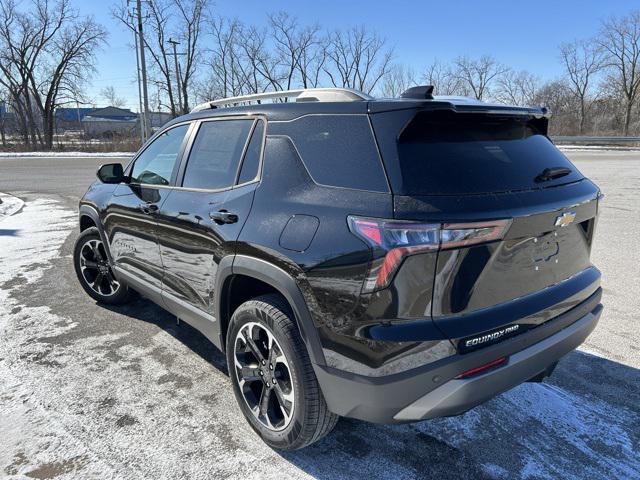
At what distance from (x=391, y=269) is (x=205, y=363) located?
6.98 ft

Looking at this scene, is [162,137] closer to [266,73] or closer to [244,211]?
[244,211]

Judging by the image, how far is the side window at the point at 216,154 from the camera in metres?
2.77

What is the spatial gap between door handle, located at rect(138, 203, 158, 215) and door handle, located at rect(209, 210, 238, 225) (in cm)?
84

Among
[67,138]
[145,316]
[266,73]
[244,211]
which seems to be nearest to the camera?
[244,211]

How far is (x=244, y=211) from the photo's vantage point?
98.1 inches

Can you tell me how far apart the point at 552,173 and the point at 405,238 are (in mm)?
1058

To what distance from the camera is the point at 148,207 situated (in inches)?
135

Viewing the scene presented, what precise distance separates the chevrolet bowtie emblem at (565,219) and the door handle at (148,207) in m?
2.62

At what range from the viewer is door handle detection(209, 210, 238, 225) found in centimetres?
255

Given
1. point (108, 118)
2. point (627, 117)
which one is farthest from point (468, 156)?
point (108, 118)

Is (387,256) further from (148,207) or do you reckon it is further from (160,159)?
(160,159)

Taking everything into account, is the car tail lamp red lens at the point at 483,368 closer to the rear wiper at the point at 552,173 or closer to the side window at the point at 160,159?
the rear wiper at the point at 552,173

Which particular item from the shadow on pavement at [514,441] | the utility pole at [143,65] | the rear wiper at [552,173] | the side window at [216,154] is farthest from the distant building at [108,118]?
the rear wiper at [552,173]

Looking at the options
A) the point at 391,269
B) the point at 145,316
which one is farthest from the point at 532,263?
the point at 145,316
